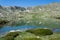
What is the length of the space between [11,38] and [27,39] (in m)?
3.85

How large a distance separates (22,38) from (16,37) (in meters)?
2.27

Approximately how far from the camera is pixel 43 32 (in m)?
54.8

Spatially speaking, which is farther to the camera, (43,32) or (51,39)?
(43,32)

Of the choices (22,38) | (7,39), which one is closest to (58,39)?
(22,38)

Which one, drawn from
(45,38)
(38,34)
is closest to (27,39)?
(45,38)

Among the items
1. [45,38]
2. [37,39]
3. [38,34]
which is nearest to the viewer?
[37,39]

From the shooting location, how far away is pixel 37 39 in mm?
45438

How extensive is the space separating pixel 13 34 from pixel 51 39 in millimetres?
9471

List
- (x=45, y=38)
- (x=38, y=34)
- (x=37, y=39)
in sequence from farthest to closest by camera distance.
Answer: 1. (x=38, y=34)
2. (x=45, y=38)
3. (x=37, y=39)

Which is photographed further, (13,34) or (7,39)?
(13,34)

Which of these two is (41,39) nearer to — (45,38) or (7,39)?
(45,38)

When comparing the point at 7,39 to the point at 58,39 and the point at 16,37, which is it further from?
the point at 58,39

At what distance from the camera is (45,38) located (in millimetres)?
48906

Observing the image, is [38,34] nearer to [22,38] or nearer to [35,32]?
[35,32]
